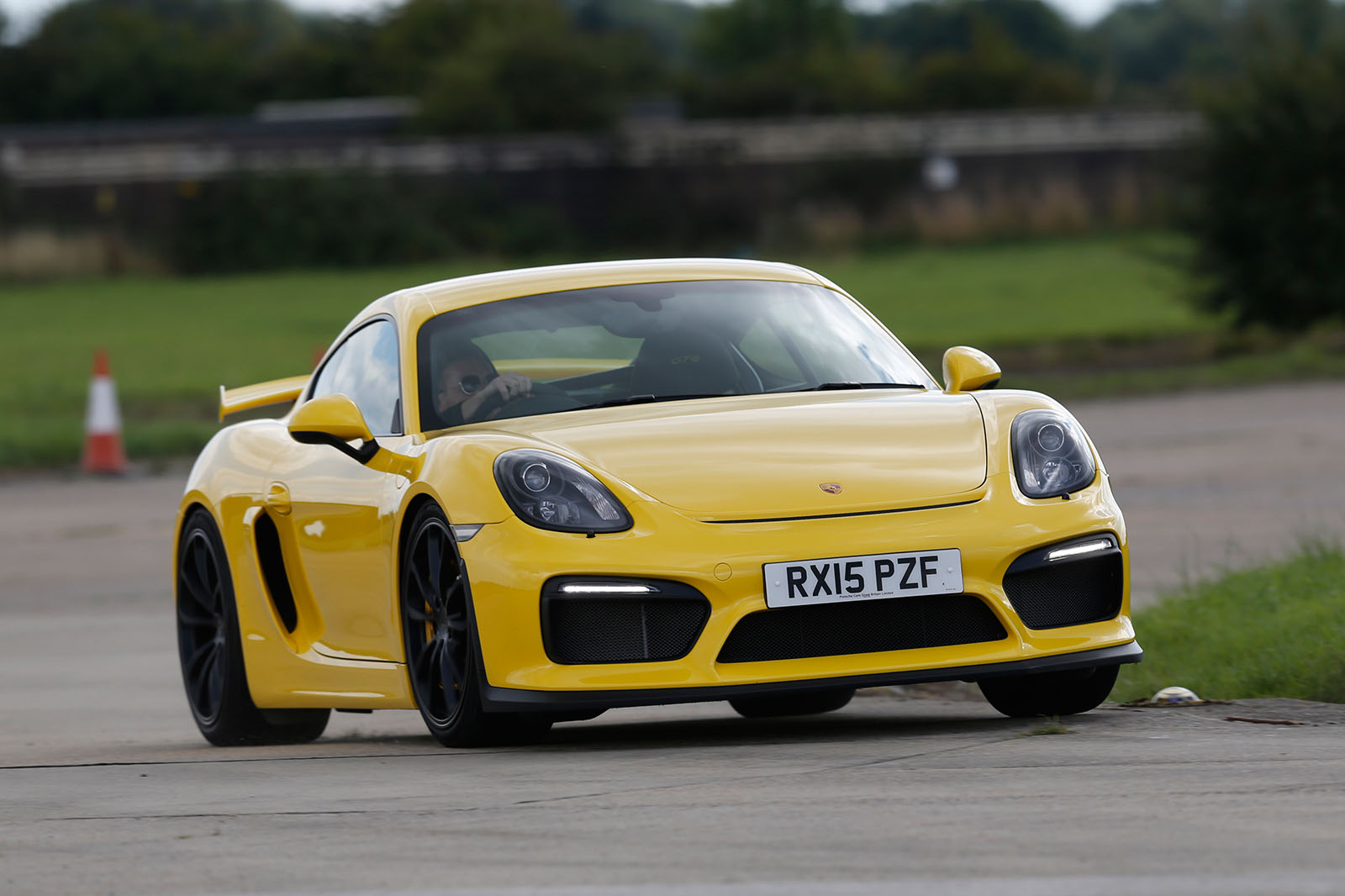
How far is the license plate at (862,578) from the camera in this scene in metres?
5.36

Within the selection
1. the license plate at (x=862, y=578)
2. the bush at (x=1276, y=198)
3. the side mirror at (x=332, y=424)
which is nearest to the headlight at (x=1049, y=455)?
the license plate at (x=862, y=578)

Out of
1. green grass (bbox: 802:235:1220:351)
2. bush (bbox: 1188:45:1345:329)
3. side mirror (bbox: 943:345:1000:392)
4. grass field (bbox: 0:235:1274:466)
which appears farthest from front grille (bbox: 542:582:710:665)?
bush (bbox: 1188:45:1345:329)

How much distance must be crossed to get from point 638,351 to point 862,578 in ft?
4.61

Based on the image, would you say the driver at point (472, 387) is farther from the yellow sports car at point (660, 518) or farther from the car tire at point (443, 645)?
the car tire at point (443, 645)

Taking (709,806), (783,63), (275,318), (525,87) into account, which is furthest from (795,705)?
(783,63)

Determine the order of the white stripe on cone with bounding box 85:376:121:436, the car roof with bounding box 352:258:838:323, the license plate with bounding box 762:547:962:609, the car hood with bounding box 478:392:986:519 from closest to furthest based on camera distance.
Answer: the license plate with bounding box 762:547:962:609, the car hood with bounding box 478:392:986:519, the car roof with bounding box 352:258:838:323, the white stripe on cone with bounding box 85:376:121:436

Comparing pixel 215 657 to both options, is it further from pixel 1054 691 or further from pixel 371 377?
pixel 1054 691

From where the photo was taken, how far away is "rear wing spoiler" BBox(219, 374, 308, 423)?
7957 mm

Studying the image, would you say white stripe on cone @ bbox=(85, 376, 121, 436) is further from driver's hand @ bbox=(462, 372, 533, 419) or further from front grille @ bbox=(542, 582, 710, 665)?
front grille @ bbox=(542, 582, 710, 665)

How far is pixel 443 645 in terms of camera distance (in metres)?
5.79

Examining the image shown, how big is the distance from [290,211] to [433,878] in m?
52.2

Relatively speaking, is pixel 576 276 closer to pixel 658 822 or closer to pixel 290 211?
pixel 658 822

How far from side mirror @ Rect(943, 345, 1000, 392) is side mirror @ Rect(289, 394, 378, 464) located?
158cm

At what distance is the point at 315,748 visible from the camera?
652cm
